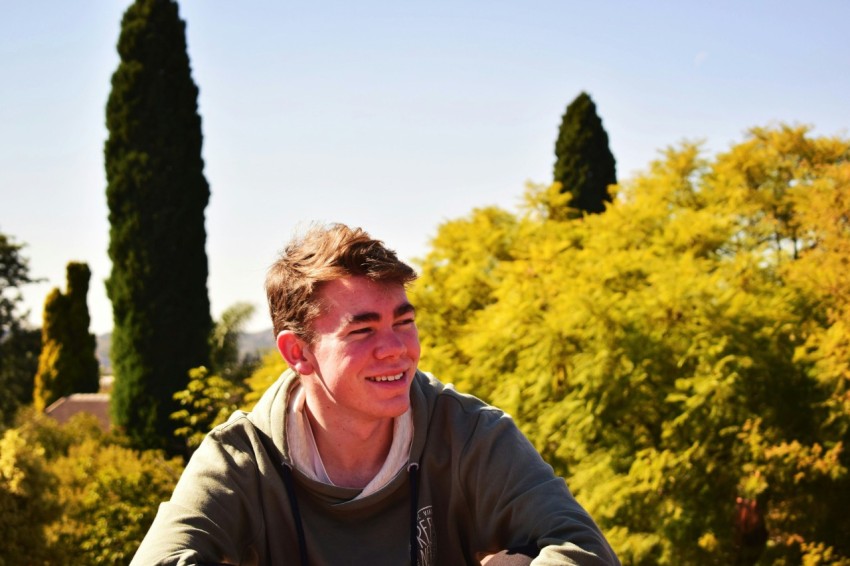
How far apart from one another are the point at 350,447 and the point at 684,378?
855cm

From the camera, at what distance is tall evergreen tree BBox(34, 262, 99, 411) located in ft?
94.0

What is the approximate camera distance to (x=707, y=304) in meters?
10.2

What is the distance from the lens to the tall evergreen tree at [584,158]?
23.1m

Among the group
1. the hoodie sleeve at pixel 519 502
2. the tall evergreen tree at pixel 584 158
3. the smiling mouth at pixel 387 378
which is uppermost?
the tall evergreen tree at pixel 584 158

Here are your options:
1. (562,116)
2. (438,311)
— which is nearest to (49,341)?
(562,116)

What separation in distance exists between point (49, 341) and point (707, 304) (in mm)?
23514

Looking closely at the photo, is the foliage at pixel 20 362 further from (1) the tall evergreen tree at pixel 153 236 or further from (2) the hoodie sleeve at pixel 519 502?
(2) the hoodie sleeve at pixel 519 502

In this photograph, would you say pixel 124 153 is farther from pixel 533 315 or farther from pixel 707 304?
pixel 707 304

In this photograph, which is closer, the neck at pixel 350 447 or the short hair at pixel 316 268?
the short hair at pixel 316 268

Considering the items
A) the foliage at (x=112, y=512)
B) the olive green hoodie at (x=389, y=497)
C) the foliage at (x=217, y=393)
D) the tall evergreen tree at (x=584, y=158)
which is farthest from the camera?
the tall evergreen tree at (x=584, y=158)

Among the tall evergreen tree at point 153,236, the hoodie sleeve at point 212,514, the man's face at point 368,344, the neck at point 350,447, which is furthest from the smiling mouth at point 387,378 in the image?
the tall evergreen tree at point 153,236

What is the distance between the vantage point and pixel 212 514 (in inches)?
91.4

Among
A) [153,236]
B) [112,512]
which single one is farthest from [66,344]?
[112,512]

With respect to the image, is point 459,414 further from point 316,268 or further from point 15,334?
point 15,334
